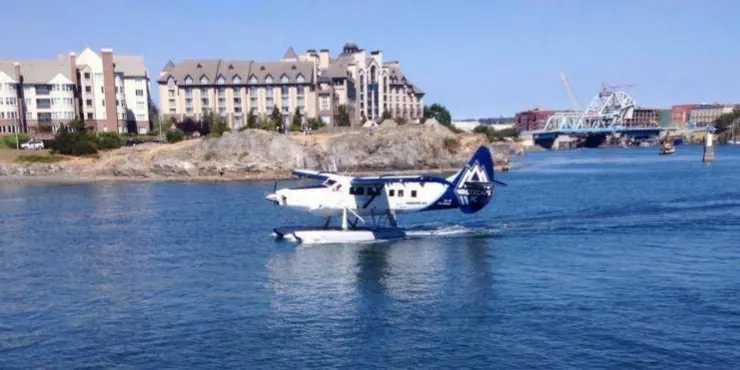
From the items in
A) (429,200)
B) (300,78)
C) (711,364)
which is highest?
Result: (300,78)

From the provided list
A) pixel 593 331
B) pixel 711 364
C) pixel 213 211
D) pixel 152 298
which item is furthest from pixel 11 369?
pixel 213 211

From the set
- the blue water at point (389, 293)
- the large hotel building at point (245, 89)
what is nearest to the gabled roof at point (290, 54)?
the large hotel building at point (245, 89)

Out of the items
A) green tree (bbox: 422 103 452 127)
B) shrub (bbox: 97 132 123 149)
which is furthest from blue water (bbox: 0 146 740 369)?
green tree (bbox: 422 103 452 127)

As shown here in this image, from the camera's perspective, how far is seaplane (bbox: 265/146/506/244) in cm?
3931

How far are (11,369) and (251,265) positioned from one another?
15.0 m

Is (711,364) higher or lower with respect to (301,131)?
lower

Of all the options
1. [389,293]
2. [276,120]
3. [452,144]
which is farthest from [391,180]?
[276,120]

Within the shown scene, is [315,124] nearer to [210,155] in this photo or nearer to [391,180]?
[210,155]

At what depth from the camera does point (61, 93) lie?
113m

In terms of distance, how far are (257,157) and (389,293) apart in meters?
70.8

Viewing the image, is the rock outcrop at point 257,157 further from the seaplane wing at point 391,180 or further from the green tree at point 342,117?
the seaplane wing at point 391,180

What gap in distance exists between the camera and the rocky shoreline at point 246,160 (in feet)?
309

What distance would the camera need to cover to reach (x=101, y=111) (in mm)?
116875

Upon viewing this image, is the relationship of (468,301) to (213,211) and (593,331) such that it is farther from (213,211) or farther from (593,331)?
(213,211)
